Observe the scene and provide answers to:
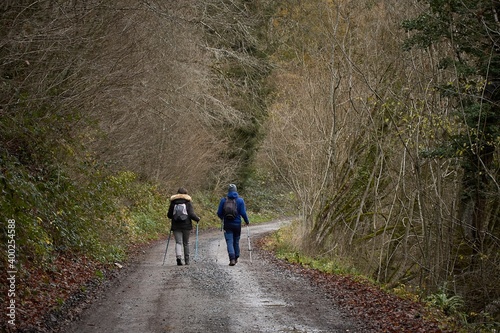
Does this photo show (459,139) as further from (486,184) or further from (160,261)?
(160,261)

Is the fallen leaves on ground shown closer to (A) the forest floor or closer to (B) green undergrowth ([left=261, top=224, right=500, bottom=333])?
(A) the forest floor

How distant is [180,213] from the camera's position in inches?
670

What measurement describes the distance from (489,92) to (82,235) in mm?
9263

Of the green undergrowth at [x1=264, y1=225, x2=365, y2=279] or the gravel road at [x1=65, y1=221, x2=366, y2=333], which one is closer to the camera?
the gravel road at [x1=65, y1=221, x2=366, y2=333]

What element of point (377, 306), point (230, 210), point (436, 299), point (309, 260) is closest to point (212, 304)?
point (377, 306)

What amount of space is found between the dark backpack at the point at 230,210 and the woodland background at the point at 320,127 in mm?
2939

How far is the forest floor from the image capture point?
909 centimetres

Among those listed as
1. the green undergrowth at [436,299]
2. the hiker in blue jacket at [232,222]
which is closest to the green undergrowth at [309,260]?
the green undergrowth at [436,299]

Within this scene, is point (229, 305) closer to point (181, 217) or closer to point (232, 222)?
point (232, 222)

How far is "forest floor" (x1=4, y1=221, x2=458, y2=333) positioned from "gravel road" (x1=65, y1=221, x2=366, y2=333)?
0.04 ft

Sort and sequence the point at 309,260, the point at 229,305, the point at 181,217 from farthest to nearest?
the point at 309,260
the point at 181,217
the point at 229,305

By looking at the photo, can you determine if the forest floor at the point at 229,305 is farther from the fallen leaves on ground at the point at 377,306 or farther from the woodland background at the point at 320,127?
the woodland background at the point at 320,127

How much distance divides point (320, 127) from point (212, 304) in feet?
35.1

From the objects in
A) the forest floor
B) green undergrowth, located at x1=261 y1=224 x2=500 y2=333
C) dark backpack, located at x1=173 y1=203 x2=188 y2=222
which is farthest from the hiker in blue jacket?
green undergrowth, located at x1=261 y1=224 x2=500 y2=333
